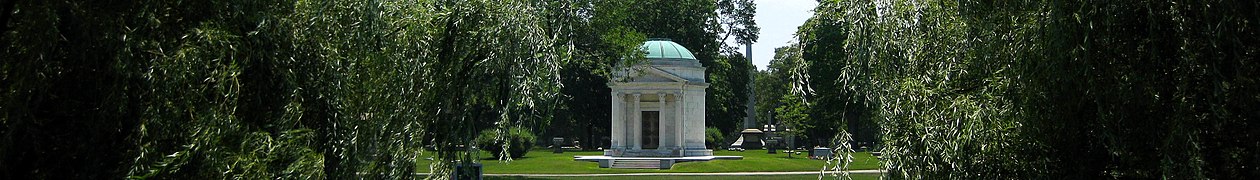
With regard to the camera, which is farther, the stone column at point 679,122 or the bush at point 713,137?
the bush at point 713,137

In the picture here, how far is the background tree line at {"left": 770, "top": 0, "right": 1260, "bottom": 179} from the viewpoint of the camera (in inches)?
363

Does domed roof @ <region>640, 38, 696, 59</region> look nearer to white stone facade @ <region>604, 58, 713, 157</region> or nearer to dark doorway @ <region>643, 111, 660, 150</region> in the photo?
white stone facade @ <region>604, 58, 713, 157</region>

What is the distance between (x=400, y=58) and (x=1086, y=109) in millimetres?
5285

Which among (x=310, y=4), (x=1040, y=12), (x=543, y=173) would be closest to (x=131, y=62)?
(x=310, y=4)

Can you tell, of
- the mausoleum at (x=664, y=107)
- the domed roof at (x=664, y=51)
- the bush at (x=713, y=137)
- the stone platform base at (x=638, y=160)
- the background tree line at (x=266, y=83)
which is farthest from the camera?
the bush at (x=713, y=137)

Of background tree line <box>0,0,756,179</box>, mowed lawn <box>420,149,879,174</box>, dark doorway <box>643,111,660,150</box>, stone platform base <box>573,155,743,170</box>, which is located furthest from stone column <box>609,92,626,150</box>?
background tree line <box>0,0,756,179</box>

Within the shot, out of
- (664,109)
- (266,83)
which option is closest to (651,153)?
(664,109)

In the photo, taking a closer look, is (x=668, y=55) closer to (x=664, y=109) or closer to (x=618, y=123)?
(x=664, y=109)

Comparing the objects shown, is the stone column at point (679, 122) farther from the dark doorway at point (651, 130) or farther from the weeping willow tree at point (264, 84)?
the weeping willow tree at point (264, 84)

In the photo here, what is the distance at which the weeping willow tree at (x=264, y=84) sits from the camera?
9.22 metres

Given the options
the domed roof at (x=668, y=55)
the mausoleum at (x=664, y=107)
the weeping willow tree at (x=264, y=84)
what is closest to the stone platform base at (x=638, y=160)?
the mausoleum at (x=664, y=107)

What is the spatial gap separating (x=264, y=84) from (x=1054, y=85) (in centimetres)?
544

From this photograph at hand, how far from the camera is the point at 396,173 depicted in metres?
11.8

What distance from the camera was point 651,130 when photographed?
51.4 meters
